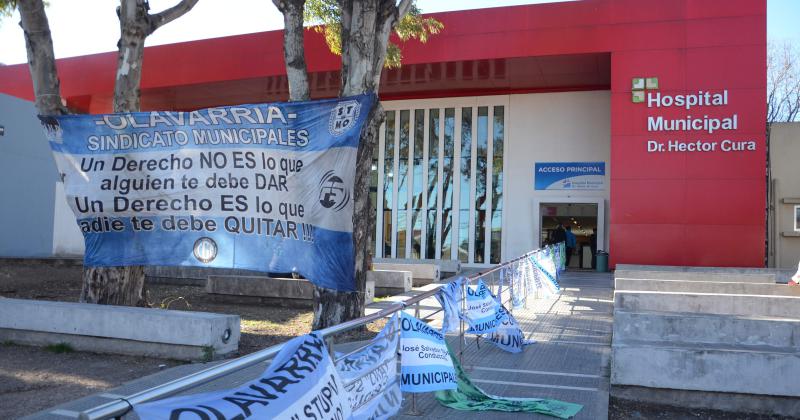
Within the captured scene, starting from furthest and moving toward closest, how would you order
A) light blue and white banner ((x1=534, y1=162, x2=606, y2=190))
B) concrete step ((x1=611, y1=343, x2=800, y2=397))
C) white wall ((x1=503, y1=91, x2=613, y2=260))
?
white wall ((x1=503, y1=91, x2=613, y2=260)) → light blue and white banner ((x1=534, y1=162, x2=606, y2=190)) → concrete step ((x1=611, y1=343, x2=800, y2=397))

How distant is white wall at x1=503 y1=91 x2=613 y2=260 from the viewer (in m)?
27.3

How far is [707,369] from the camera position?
6371mm

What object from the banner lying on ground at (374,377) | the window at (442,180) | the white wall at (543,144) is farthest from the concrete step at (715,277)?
the window at (442,180)

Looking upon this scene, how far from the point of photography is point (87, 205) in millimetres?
8305

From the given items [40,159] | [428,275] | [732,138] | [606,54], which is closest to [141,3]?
[428,275]

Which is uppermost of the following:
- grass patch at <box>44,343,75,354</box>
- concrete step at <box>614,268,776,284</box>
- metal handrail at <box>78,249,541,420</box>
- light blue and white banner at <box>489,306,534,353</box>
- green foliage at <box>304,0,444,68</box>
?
green foliage at <box>304,0,444,68</box>

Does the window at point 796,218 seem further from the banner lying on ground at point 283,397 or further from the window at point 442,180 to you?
the banner lying on ground at point 283,397

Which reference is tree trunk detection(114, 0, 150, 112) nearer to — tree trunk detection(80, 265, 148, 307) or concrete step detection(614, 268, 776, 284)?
tree trunk detection(80, 265, 148, 307)

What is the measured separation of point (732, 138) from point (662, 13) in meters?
5.01

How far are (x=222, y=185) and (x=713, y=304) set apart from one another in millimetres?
7105

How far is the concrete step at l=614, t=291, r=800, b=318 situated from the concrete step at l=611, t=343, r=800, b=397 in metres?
2.72

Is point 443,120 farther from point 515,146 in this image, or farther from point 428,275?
point 428,275

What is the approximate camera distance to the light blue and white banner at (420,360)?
16.8 ft

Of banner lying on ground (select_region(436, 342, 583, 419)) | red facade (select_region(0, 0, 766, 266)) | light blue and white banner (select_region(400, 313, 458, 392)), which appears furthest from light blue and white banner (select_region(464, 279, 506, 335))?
red facade (select_region(0, 0, 766, 266))
